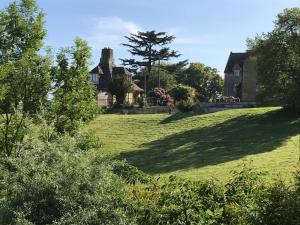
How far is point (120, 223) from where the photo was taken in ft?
28.8

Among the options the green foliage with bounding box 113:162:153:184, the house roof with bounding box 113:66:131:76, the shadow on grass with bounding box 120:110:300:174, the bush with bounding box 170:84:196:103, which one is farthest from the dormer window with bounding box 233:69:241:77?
the green foliage with bounding box 113:162:153:184

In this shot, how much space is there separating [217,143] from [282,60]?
39.5ft

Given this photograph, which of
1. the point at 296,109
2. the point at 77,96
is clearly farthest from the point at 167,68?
the point at 77,96

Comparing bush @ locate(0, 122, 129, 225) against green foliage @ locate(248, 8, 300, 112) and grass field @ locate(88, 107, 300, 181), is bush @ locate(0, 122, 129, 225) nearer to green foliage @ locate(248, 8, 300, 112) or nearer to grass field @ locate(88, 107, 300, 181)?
grass field @ locate(88, 107, 300, 181)

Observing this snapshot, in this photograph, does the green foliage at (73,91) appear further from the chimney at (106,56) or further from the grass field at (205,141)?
the chimney at (106,56)

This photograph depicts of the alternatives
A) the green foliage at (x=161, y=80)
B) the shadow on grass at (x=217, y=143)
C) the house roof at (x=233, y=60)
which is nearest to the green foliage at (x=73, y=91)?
the shadow on grass at (x=217, y=143)

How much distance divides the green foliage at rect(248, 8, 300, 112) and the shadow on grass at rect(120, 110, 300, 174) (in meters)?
2.24

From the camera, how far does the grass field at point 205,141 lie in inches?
1063

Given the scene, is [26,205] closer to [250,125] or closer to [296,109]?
[250,125]

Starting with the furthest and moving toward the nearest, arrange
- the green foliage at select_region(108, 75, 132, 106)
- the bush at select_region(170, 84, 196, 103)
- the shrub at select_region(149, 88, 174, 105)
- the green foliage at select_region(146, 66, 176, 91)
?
1. the green foliage at select_region(146, 66, 176, 91)
2. the shrub at select_region(149, 88, 174, 105)
3. the green foliage at select_region(108, 75, 132, 106)
4. the bush at select_region(170, 84, 196, 103)

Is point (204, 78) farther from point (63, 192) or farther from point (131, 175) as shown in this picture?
point (63, 192)

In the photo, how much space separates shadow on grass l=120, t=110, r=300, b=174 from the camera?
97.2 feet

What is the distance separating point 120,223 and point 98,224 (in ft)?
1.29

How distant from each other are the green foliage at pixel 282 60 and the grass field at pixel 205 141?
225 centimetres
